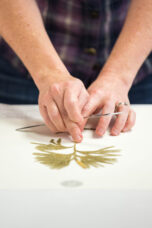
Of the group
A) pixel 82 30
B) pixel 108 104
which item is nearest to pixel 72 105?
pixel 108 104

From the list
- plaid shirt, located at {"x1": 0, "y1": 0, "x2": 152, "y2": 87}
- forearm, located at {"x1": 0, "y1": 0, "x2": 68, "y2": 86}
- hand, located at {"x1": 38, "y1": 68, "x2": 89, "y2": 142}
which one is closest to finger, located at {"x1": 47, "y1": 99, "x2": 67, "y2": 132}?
hand, located at {"x1": 38, "y1": 68, "x2": 89, "y2": 142}

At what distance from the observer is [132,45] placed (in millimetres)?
969

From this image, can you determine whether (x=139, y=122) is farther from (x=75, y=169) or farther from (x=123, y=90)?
(x=75, y=169)

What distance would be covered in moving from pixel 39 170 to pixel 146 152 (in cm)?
24

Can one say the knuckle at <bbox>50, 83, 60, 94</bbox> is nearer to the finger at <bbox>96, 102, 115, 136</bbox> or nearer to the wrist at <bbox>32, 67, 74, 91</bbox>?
the wrist at <bbox>32, 67, 74, 91</bbox>

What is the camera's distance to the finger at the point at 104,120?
2.62 feet

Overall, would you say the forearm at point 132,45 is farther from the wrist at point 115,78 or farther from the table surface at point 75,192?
the table surface at point 75,192

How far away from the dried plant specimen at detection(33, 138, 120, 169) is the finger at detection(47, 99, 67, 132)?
0.25 ft

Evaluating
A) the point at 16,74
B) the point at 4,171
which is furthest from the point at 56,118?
the point at 16,74

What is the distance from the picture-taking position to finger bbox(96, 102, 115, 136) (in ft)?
2.62

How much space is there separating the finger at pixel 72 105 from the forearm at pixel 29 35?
5.1 inches

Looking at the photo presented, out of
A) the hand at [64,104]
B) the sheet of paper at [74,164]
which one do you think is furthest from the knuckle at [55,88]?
the sheet of paper at [74,164]

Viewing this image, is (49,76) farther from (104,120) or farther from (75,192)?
(75,192)

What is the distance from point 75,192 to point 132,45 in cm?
61
